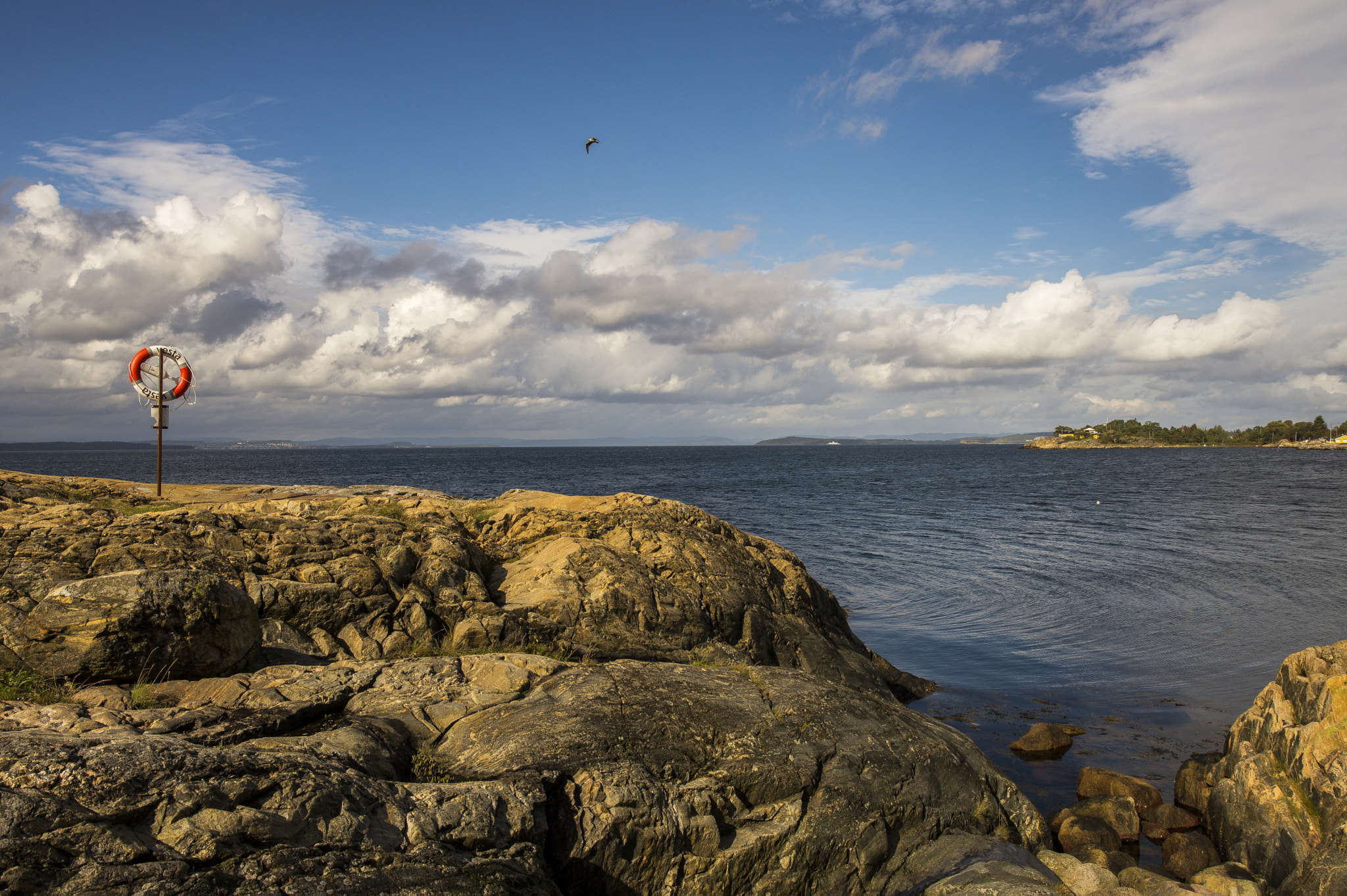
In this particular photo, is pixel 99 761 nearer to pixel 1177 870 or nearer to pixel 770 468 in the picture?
pixel 1177 870

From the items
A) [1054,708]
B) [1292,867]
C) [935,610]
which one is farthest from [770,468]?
[1292,867]

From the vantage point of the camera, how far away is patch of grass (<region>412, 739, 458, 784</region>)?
6867 millimetres

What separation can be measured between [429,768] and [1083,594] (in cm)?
2747

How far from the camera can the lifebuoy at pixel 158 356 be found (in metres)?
21.0

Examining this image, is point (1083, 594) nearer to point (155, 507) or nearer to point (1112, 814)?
point (1112, 814)

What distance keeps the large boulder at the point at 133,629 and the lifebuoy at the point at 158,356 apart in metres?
15.9

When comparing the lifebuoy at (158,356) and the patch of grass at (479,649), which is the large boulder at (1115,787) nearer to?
the patch of grass at (479,649)

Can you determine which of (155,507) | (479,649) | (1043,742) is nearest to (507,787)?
(479,649)

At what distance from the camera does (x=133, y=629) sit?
314 inches

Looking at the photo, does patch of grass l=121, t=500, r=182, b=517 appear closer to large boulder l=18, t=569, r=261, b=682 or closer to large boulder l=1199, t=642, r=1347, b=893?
large boulder l=18, t=569, r=261, b=682

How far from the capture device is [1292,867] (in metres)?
9.29

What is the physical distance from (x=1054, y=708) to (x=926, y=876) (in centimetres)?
1121

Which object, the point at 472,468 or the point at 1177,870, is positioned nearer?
the point at 1177,870

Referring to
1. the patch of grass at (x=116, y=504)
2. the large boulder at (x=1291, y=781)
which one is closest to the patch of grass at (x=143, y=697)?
the patch of grass at (x=116, y=504)
